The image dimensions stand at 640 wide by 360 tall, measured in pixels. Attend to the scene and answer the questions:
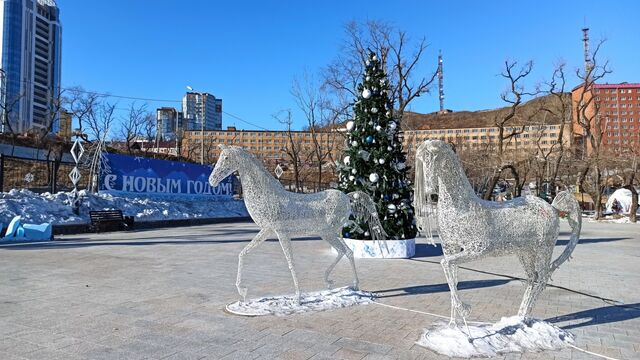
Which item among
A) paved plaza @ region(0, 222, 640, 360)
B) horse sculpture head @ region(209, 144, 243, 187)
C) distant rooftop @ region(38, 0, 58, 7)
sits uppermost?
distant rooftop @ region(38, 0, 58, 7)

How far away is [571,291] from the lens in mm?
7410

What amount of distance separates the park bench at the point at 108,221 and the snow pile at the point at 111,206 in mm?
680

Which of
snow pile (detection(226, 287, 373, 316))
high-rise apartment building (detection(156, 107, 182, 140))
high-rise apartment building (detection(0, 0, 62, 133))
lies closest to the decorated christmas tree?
snow pile (detection(226, 287, 373, 316))

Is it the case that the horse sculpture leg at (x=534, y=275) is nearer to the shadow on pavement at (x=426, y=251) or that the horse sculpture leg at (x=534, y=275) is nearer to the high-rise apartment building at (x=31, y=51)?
the shadow on pavement at (x=426, y=251)

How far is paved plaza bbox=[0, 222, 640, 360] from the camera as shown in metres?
4.24

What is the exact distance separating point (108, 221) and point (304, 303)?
1376cm

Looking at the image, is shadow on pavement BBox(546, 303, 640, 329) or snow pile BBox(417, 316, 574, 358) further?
shadow on pavement BBox(546, 303, 640, 329)

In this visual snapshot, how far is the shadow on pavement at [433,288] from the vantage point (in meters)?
6.84

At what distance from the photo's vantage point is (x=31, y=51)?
77000 millimetres

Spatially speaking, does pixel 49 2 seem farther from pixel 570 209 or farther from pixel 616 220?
pixel 570 209

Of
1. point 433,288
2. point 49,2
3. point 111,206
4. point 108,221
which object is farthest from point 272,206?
point 49,2

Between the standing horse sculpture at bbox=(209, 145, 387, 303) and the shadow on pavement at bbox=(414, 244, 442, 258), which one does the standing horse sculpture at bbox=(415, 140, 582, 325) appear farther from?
the shadow on pavement at bbox=(414, 244, 442, 258)

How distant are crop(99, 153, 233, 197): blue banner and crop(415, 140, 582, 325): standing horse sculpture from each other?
57.7 ft

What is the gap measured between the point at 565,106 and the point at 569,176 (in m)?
16.5
